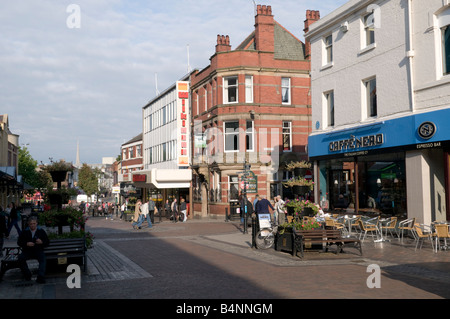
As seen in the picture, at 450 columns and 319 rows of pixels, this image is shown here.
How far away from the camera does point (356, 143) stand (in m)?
19.3

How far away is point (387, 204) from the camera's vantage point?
1836 cm

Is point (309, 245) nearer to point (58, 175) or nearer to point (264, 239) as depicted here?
point (264, 239)

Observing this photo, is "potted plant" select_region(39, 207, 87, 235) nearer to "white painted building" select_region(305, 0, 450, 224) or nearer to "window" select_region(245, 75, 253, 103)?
"white painted building" select_region(305, 0, 450, 224)

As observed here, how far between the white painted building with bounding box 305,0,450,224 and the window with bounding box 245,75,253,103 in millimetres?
10750

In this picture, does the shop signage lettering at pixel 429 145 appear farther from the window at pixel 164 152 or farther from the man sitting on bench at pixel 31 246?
the window at pixel 164 152

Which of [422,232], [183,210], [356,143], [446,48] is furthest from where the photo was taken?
[183,210]

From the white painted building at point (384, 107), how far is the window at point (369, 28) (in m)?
0.04

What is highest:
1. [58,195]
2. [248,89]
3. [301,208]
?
[248,89]

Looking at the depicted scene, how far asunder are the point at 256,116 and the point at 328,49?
38.5 ft

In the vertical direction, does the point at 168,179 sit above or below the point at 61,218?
above

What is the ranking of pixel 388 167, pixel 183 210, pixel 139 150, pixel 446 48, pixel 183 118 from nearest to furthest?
pixel 446 48 < pixel 388 167 < pixel 183 210 < pixel 183 118 < pixel 139 150

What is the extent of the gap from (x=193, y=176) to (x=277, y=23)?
1480 centimetres

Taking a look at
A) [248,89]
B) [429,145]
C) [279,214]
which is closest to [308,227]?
[429,145]
